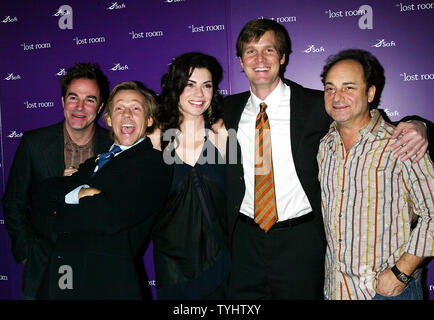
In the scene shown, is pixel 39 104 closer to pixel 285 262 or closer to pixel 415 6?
pixel 285 262

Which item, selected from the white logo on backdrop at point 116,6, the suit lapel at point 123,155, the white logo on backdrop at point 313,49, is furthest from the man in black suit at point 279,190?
the white logo on backdrop at point 116,6

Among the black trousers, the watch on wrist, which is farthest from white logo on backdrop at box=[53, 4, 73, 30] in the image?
the watch on wrist

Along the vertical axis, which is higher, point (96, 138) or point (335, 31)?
point (335, 31)

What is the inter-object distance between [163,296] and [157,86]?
2.00 metres

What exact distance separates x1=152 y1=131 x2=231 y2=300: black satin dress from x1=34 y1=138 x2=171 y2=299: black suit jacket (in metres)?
0.30

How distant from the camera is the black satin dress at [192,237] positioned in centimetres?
222

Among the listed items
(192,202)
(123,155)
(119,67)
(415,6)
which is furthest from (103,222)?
(415,6)

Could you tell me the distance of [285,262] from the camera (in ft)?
7.36

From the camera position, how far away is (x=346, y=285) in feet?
6.34

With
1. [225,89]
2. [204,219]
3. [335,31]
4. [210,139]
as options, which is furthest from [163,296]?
[335,31]

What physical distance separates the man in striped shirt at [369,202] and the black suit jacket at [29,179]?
5.89ft

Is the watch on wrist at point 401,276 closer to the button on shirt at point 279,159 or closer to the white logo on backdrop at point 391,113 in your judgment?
the button on shirt at point 279,159

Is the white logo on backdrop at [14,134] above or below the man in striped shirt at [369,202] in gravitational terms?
above

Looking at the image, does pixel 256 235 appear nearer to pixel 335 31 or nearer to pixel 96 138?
pixel 96 138
